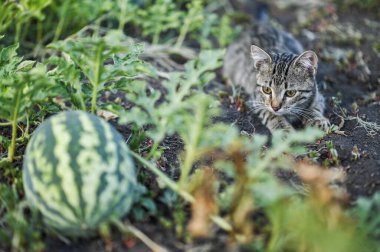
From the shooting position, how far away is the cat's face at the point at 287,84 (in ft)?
14.4

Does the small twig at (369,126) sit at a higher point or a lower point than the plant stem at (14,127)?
lower

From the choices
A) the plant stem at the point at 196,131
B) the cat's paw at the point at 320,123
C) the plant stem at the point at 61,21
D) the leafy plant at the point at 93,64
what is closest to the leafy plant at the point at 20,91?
the leafy plant at the point at 93,64

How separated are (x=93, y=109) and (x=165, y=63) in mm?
2229

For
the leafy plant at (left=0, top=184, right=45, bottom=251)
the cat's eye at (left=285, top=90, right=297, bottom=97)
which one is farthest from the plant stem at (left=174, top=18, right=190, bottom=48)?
the leafy plant at (left=0, top=184, right=45, bottom=251)

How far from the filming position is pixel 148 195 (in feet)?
9.93

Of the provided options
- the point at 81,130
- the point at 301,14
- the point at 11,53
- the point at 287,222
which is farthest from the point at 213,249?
the point at 301,14

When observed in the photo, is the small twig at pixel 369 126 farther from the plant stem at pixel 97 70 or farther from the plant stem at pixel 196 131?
the plant stem at pixel 97 70

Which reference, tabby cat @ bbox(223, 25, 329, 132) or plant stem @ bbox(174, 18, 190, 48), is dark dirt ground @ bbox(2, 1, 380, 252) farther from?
plant stem @ bbox(174, 18, 190, 48)

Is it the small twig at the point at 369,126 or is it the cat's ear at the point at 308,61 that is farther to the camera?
the cat's ear at the point at 308,61

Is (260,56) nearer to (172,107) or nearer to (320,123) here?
(320,123)

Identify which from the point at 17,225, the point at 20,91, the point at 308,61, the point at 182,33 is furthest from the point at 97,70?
the point at 182,33

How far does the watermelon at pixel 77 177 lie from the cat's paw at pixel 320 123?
2084 millimetres

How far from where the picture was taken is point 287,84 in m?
4.42

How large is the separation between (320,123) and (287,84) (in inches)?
18.3
